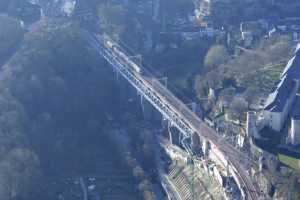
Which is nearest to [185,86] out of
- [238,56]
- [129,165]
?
[238,56]

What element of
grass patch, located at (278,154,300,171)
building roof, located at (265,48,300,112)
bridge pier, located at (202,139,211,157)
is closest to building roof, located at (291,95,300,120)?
building roof, located at (265,48,300,112)

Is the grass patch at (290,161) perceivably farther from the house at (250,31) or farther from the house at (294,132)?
the house at (250,31)

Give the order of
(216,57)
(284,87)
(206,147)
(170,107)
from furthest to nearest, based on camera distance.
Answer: (216,57)
(170,107)
(206,147)
(284,87)

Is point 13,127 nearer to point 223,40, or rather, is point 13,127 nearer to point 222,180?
point 222,180

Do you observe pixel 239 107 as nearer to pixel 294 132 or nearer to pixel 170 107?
pixel 294 132

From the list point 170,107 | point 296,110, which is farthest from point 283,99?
point 170,107

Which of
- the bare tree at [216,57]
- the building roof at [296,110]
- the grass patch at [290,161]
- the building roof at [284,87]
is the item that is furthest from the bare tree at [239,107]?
the bare tree at [216,57]
